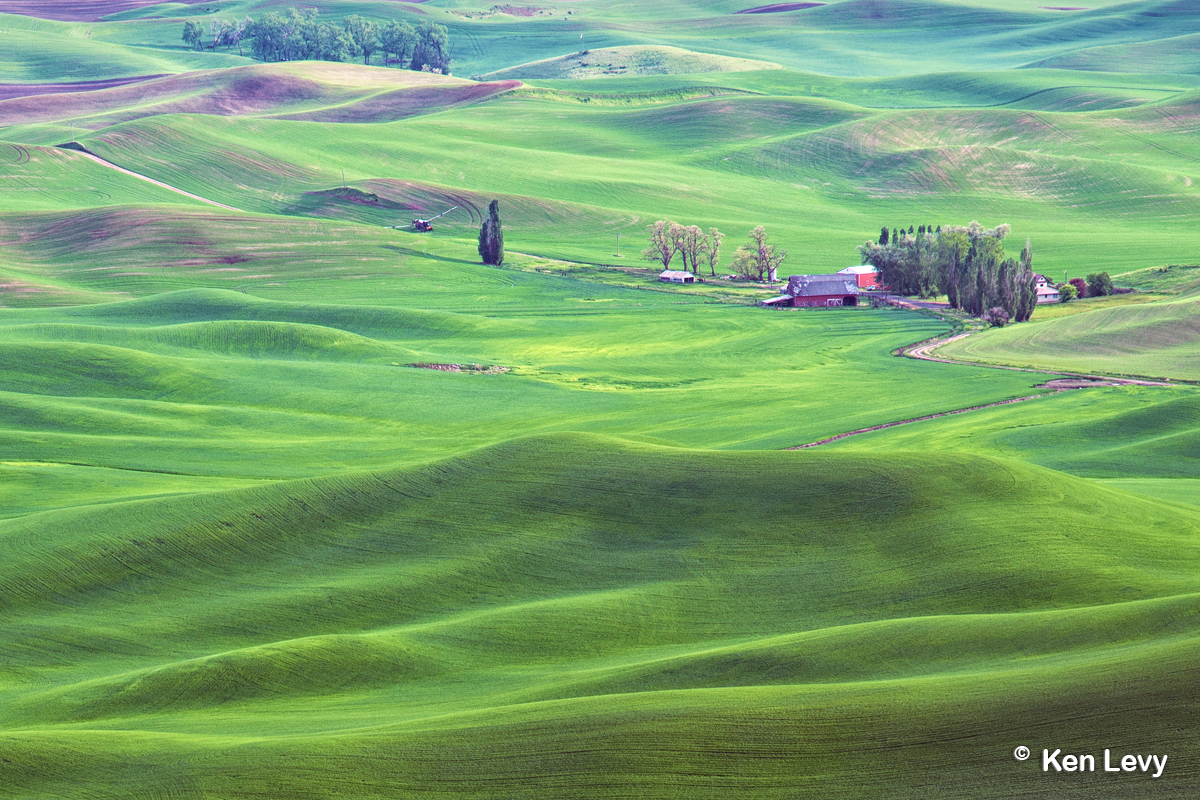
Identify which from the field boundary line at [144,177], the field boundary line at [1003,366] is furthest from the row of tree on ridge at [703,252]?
the field boundary line at [144,177]

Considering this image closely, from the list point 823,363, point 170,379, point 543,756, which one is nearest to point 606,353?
point 823,363

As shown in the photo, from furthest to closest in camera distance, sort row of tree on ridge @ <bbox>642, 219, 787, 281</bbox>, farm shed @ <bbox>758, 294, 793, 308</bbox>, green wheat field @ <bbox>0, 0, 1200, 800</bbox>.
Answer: row of tree on ridge @ <bbox>642, 219, 787, 281</bbox> < farm shed @ <bbox>758, 294, 793, 308</bbox> < green wheat field @ <bbox>0, 0, 1200, 800</bbox>

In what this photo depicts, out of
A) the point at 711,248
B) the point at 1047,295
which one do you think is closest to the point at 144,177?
the point at 711,248

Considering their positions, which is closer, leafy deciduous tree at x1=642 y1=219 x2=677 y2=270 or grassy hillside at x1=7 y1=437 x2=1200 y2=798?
grassy hillside at x1=7 y1=437 x2=1200 y2=798

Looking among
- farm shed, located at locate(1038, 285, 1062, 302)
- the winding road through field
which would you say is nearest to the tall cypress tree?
the winding road through field

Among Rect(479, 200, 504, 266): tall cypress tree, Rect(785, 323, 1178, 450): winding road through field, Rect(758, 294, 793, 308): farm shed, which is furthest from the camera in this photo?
Rect(479, 200, 504, 266): tall cypress tree

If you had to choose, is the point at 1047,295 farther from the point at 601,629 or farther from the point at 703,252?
the point at 601,629

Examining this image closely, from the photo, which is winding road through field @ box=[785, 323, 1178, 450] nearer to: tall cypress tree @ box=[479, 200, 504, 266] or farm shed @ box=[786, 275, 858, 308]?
farm shed @ box=[786, 275, 858, 308]
